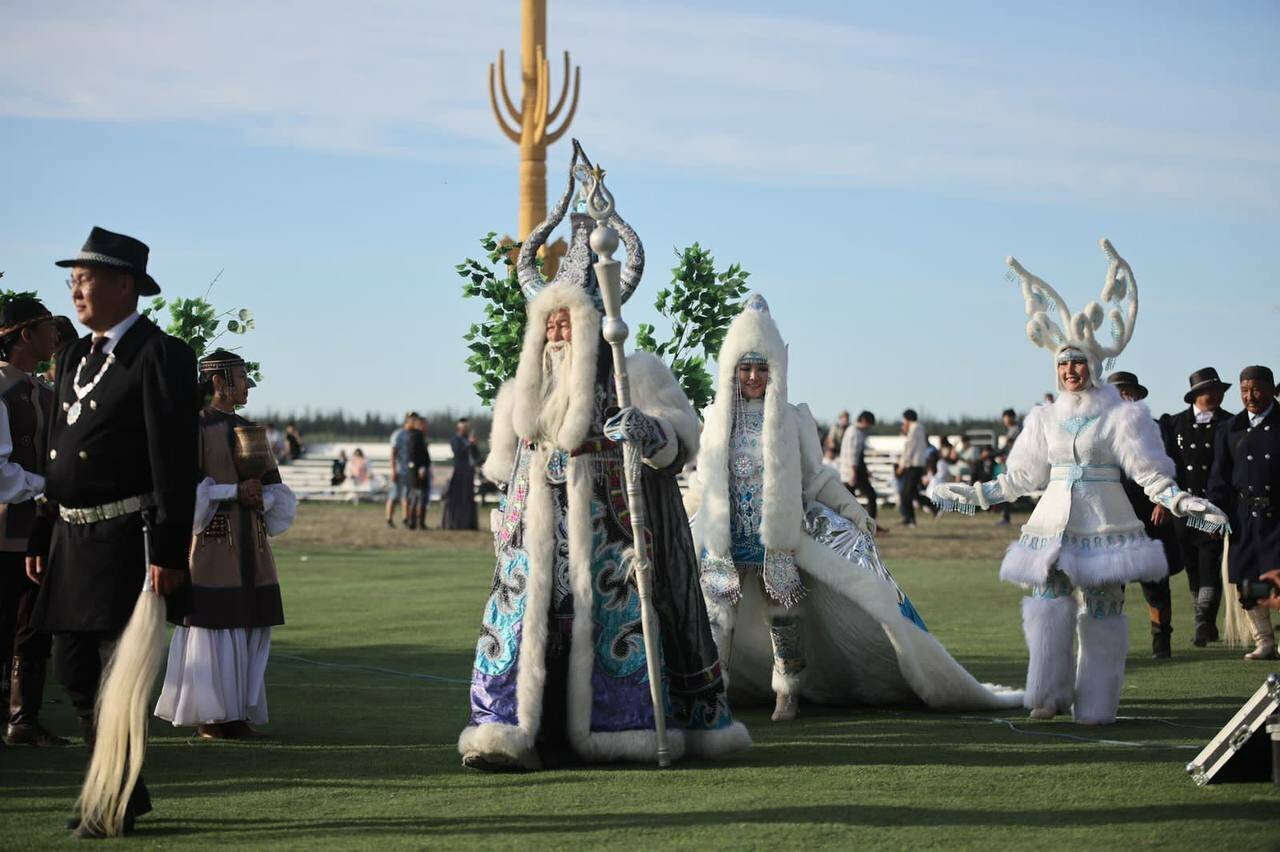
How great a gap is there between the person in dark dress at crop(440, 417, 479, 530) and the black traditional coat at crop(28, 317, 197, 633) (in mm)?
21381

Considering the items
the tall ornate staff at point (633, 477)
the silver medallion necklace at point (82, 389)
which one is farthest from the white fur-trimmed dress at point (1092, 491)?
the silver medallion necklace at point (82, 389)

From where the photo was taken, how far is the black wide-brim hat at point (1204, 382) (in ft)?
42.4

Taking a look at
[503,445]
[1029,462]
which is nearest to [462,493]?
[1029,462]

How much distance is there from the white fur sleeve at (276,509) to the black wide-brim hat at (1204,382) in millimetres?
7608

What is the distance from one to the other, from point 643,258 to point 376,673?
452 cm

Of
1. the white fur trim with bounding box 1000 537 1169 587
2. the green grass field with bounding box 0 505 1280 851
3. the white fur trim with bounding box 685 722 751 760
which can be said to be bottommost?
the green grass field with bounding box 0 505 1280 851

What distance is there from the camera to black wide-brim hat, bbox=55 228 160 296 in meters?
6.20

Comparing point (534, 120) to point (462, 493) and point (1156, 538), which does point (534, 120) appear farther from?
point (1156, 538)

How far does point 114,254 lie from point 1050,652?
5309mm

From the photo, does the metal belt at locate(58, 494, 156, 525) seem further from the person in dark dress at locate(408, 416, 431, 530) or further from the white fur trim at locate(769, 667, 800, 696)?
the person in dark dress at locate(408, 416, 431, 530)

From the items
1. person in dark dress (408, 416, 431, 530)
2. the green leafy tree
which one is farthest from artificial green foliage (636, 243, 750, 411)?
person in dark dress (408, 416, 431, 530)

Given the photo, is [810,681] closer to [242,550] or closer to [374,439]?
[242,550]

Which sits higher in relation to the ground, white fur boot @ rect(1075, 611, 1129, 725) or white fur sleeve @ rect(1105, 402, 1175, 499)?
white fur sleeve @ rect(1105, 402, 1175, 499)

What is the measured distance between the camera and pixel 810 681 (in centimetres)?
988
